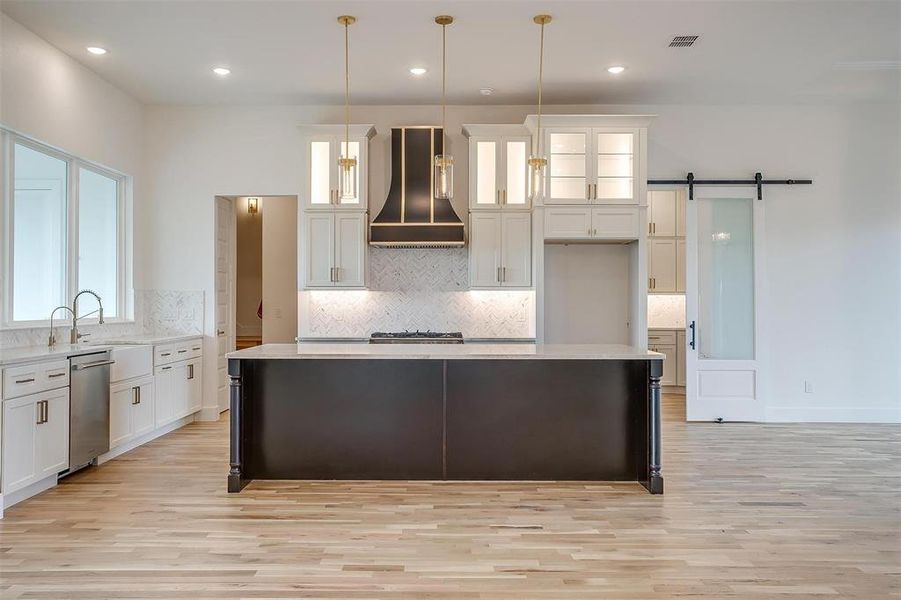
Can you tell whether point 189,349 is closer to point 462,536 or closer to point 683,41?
point 462,536

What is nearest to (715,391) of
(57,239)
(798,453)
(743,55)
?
(798,453)

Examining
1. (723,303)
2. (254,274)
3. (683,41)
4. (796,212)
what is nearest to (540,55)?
(683,41)

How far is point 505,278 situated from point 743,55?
2.76 m

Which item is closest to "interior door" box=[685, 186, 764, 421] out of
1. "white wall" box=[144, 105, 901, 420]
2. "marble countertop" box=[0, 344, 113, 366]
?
"white wall" box=[144, 105, 901, 420]

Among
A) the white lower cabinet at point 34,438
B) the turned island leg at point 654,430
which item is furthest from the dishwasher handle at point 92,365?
the turned island leg at point 654,430

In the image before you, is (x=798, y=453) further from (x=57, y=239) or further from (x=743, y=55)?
(x=57, y=239)

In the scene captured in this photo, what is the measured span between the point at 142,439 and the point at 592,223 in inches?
177

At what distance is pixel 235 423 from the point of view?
400cm

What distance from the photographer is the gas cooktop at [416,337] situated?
5.86 meters

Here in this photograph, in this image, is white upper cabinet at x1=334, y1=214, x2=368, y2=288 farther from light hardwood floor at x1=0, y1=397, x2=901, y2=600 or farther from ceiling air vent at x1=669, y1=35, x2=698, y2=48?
ceiling air vent at x1=669, y1=35, x2=698, y2=48

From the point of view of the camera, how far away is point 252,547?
305cm

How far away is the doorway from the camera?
22.0 ft

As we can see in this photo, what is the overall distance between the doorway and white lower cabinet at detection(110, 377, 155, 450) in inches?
52.0

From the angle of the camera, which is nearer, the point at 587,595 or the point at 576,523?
the point at 587,595
